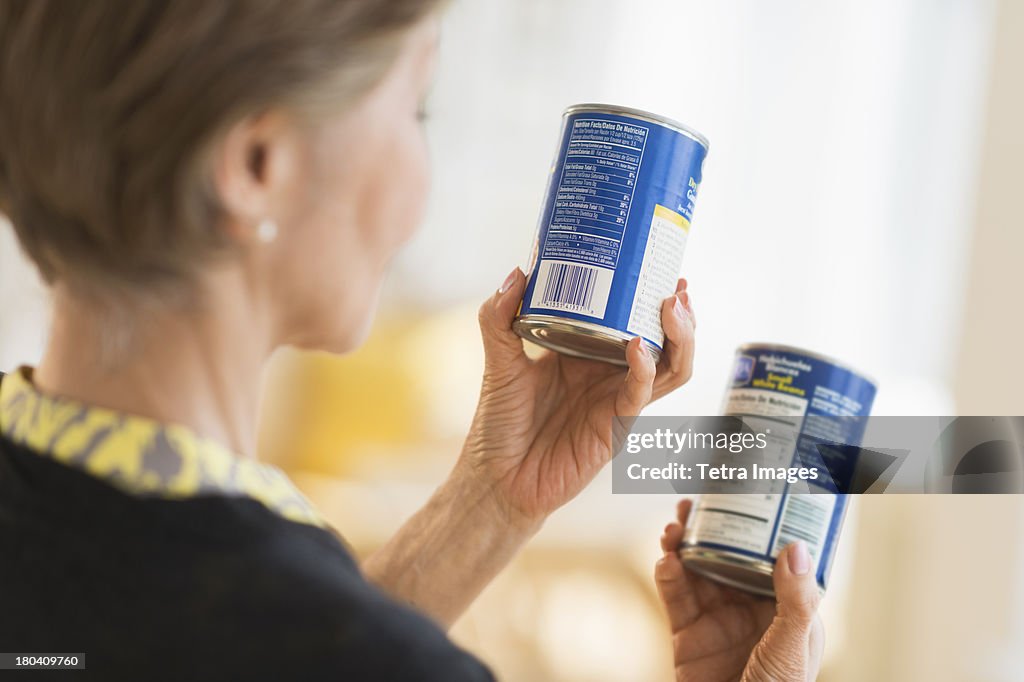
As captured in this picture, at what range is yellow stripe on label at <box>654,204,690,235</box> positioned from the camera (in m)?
0.86

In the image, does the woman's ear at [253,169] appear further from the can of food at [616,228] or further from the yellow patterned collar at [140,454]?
the can of food at [616,228]

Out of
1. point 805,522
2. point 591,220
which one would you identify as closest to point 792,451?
point 805,522

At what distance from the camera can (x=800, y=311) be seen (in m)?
2.64

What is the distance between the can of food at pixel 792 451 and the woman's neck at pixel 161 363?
490mm

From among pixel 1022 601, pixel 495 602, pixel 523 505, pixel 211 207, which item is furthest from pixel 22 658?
pixel 1022 601

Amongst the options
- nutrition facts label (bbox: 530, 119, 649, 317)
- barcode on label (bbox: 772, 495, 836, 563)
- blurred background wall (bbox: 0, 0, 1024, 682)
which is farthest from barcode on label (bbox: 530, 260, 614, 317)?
blurred background wall (bbox: 0, 0, 1024, 682)

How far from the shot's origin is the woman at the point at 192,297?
54 centimetres

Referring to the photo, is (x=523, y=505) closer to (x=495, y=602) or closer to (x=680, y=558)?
(x=680, y=558)

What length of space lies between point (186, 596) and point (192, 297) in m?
0.17

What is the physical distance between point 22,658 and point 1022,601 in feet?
7.17

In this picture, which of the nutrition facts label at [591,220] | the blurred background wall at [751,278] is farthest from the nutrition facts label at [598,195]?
the blurred background wall at [751,278]

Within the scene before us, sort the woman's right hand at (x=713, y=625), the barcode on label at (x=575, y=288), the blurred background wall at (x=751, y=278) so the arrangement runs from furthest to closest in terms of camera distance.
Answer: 1. the blurred background wall at (x=751, y=278)
2. the woman's right hand at (x=713, y=625)
3. the barcode on label at (x=575, y=288)

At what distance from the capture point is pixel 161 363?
2.01 ft

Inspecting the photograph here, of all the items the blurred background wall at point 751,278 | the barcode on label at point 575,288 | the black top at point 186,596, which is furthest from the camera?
the blurred background wall at point 751,278
